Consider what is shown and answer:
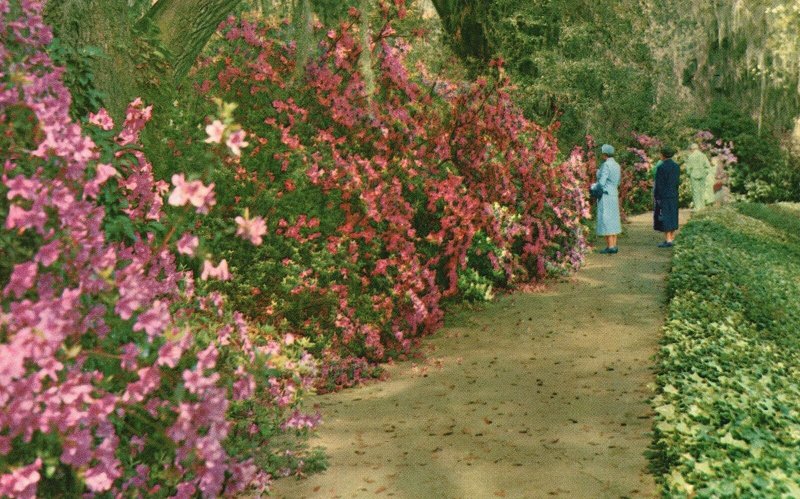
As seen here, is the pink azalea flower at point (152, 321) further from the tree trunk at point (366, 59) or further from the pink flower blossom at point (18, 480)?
the tree trunk at point (366, 59)

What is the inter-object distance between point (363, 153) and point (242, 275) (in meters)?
2.17

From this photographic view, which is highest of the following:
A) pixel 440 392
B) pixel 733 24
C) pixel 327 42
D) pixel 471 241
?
pixel 733 24

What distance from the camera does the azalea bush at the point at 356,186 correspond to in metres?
7.95

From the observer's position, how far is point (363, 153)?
934 centimetres

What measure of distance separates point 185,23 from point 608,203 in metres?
8.49

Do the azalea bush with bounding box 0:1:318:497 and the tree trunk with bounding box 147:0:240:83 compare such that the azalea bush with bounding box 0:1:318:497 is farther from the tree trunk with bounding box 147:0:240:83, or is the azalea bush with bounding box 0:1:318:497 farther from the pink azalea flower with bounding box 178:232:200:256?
the tree trunk with bounding box 147:0:240:83

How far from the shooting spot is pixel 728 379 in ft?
22.2

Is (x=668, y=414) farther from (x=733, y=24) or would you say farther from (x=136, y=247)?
(x=733, y=24)

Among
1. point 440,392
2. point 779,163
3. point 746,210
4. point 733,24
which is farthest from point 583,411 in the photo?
point 779,163

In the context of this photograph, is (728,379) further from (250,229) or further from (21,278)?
(21,278)

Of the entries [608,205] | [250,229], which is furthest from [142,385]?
[608,205]

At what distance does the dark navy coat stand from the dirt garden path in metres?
5.82

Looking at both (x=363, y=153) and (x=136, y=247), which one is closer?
(x=136, y=247)

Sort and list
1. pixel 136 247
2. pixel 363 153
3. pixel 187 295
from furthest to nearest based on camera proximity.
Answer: pixel 363 153, pixel 187 295, pixel 136 247
